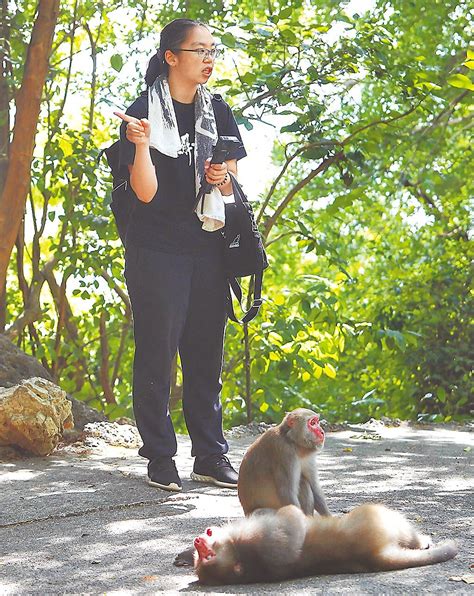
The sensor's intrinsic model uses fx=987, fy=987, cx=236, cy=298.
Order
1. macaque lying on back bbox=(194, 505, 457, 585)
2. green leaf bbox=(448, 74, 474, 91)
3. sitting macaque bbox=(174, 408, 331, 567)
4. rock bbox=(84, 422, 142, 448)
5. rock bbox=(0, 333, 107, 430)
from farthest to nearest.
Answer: rock bbox=(0, 333, 107, 430), rock bbox=(84, 422, 142, 448), green leaf bbox=(448, 74, 474, 91), sitting macaque bbox=(174, 408, 331, 567), macaque lying on back bbox=(194, 505, 457, 585)

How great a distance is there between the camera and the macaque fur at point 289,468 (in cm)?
336

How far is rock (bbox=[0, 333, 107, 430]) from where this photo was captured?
6.77 m

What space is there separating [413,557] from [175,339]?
1989 millimetres

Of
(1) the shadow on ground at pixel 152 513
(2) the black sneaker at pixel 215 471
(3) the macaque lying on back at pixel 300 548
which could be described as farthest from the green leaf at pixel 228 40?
(3) the macaque lying on back at pixel 300 548

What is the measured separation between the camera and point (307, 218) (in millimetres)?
7902

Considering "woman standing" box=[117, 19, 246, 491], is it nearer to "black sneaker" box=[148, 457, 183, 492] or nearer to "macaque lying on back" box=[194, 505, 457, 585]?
"black sneaker" box=[148, 457, 183, 492]

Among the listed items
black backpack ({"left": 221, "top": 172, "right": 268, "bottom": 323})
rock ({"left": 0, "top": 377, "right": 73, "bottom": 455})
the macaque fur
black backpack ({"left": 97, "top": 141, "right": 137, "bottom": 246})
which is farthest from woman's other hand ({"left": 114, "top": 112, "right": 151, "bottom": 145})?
rock ({"left": 0, "top": 377, "right": 73, "bottom": 455})

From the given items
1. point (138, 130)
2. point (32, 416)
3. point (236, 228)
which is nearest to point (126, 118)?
point (138, 130)

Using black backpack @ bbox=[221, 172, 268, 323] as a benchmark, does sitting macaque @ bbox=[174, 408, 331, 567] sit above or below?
below

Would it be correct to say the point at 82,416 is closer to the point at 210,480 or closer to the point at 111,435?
the point at 111,435

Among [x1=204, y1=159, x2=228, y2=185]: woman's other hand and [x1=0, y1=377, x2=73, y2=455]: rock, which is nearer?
[x1=204, y1=159, x2=228, y2=185]: woman's other hand

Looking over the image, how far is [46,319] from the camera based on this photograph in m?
9.39

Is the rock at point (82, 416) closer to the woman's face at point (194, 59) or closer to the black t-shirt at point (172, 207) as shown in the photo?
the black t-shirt at point (172, 207)

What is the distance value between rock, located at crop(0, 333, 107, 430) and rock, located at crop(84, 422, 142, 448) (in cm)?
12
